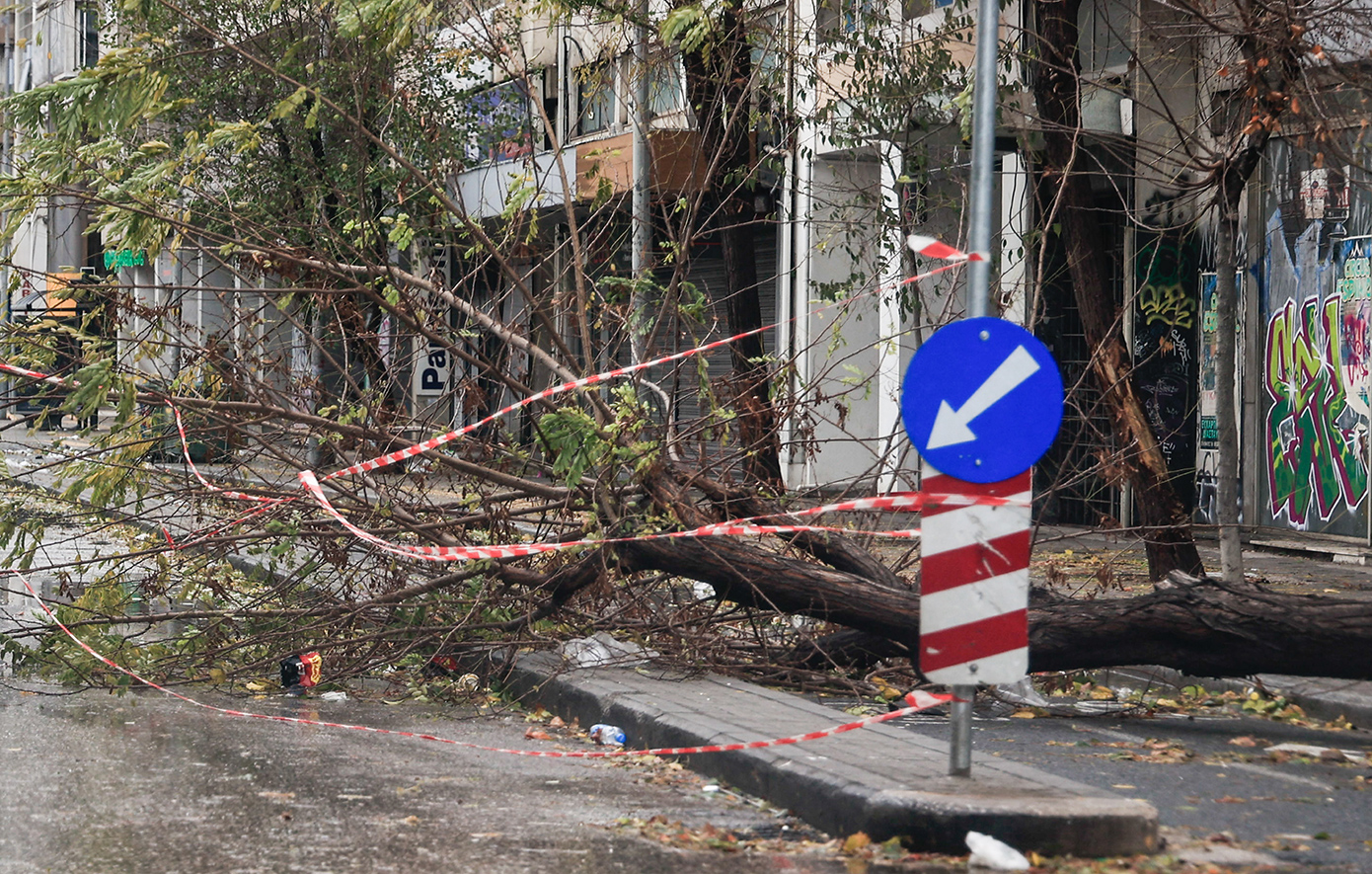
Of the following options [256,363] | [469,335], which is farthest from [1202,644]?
[256,363]

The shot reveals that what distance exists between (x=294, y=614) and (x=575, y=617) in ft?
4.52

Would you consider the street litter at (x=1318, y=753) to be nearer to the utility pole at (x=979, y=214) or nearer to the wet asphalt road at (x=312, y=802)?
the utility pole at (x=979, y=214)

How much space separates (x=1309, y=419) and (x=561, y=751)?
9210 millimetres

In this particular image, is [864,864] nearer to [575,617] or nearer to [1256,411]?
[575,617]

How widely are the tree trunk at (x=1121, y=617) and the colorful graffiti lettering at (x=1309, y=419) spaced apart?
685 cm

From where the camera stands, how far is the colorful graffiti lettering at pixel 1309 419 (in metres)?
13.3

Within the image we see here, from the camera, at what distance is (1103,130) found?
14914mm

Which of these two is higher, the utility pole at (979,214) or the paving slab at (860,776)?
the utility pole at (979,214)

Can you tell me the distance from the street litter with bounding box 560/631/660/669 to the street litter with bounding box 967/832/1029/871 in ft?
11.0

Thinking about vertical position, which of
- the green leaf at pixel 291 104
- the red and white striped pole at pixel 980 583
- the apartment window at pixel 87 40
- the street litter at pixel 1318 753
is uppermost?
the apartment window at pixel 87 40

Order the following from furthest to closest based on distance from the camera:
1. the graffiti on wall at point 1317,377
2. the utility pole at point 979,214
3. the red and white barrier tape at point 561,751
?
the graffiti on wall at point 1317,377 → the red and white barrier tape at point 561,751 → the utility pole at point 979,214

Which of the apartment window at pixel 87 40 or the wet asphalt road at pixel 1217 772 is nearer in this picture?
the wet asphalt road at pixel 1217 772

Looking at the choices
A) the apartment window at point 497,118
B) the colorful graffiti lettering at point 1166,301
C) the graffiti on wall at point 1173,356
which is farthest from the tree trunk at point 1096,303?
the apartment window at point 497,118

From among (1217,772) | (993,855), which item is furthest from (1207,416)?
(993,855)
